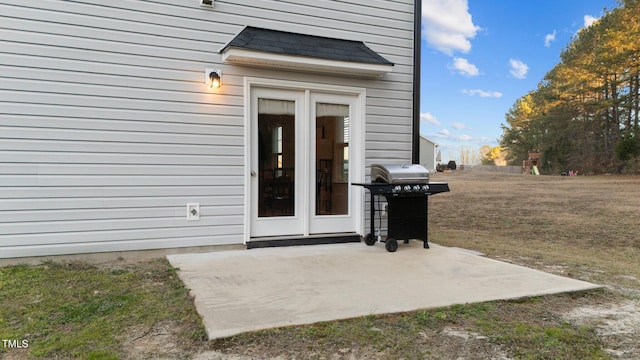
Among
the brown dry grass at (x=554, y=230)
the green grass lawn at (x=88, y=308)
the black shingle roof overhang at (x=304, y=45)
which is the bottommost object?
the brown dry grass at (x=554, y=230)

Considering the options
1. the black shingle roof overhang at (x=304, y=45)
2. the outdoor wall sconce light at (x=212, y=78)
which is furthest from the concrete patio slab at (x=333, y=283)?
the black shingle roof overhang at (x=304, y=45)

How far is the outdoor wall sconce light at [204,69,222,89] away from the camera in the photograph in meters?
4.38

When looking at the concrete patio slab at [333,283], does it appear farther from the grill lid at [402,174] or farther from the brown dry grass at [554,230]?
the brown dry grass at [554,230]

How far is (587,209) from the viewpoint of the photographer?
392 inches

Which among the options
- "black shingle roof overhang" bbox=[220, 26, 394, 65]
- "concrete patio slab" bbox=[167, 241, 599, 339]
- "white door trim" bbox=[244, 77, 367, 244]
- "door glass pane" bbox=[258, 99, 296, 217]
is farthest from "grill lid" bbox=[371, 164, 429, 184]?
"black shingle roof overhang" bbox=[220, 26, 394, 65]

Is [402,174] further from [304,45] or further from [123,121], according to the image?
[123,121]

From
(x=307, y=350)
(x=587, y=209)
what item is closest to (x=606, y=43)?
(x=587, y=209)

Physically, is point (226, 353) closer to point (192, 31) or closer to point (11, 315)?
point (11, 315)

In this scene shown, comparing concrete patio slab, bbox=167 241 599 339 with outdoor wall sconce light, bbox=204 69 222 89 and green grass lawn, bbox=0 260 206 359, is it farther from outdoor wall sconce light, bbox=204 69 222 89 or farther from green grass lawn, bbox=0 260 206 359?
outdoor wall sconce light, bbox=204 69 222 89

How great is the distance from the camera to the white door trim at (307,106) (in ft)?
15.0

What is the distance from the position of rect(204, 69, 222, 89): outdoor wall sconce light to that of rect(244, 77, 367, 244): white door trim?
0.31m

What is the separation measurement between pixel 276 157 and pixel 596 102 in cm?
2666

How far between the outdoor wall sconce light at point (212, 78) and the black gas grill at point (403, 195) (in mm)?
1911

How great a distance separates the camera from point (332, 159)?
5.10 metres
